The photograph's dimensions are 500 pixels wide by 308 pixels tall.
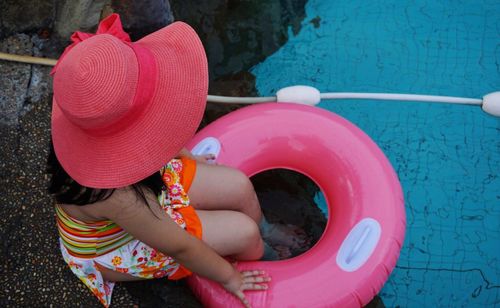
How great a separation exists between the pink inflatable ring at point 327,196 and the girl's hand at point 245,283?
0.09 feet

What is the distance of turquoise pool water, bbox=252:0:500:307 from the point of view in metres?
2.28

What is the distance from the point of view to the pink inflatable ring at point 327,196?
1623mm

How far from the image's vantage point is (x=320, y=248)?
173 cm

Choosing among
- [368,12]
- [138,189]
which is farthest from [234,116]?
[368,12]

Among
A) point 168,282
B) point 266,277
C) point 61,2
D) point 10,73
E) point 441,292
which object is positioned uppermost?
point 61,2

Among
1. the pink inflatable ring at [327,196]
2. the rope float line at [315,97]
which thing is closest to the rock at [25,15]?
the rope float line at [315,97]

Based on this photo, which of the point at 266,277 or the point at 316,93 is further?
the point at 316,93

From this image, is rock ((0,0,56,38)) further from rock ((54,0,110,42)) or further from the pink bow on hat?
the pink bow on hat

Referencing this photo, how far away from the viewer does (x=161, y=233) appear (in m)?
1.25

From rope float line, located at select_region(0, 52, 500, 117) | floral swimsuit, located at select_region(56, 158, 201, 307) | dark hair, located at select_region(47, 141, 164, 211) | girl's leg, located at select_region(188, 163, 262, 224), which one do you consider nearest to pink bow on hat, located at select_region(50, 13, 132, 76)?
dark hair, located at select_region(47, 141, 164, 211)

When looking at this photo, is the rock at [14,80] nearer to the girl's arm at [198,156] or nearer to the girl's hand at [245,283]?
the girl's arm at [198,156]

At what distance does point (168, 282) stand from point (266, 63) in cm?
150

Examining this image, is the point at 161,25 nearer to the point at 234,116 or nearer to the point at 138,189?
the point at 234,116

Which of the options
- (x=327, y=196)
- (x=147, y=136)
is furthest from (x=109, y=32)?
(x=327, y=196)
